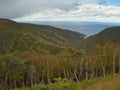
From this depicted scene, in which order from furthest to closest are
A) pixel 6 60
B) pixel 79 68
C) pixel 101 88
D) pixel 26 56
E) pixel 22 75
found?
pixel 26 56 < pixel 79 68 < pixel 22 75 < pixel 6 60 < pixel 101 88

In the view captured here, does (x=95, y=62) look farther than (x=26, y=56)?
No

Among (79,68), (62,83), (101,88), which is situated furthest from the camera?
(79,68)

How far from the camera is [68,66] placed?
224 feet

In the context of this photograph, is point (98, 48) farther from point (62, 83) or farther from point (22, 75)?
point (62, 83)

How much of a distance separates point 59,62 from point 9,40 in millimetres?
122746

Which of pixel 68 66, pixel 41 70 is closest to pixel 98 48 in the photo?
pixel 68 66

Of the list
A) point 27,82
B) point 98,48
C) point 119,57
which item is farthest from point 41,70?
point 119,57

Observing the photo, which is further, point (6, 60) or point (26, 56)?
point (26, 56)

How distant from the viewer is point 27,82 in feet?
222

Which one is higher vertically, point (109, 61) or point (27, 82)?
point (109, 61)

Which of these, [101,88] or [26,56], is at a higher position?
[101,88]

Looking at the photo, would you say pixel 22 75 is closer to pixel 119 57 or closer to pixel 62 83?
pixel 119 57

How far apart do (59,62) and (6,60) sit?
15254 millimetres

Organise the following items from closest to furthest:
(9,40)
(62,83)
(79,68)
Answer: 1. (62,83)
2. (79,68)
3. (9,40)
